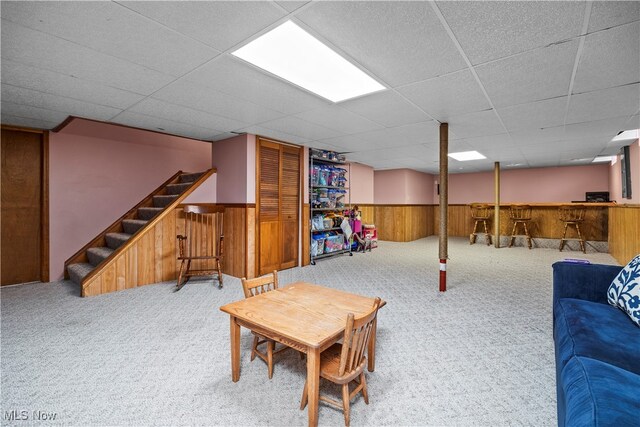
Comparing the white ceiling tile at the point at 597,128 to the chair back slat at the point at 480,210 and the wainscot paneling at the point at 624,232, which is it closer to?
the wainscot paneling at the point at 624,232

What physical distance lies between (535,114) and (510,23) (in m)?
2.51

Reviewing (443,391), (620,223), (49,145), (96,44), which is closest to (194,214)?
(49,145)

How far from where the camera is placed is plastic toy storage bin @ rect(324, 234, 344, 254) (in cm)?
643

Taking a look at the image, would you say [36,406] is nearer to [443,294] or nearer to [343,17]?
[343,17]

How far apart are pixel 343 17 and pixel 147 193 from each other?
527 centimetres

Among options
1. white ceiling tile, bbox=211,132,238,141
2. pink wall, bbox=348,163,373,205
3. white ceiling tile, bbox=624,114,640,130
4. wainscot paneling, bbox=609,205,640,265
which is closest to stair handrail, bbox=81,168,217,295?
white ceiling tile, bbox=211,132,238,141

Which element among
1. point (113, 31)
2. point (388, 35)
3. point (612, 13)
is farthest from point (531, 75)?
point (113, 31)

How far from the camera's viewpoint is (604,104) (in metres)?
3.40

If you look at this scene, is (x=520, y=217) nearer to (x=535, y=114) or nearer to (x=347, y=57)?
(x=535, y=114)

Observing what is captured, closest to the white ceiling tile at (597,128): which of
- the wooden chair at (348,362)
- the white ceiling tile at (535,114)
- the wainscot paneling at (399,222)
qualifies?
the white ceiling tile at (535,114)

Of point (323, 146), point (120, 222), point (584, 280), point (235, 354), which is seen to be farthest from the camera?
point (323, 146)

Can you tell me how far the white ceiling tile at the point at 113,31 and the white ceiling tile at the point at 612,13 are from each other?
8.39 ft

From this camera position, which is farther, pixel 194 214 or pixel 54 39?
pixel 194 214

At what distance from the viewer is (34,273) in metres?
4.49
